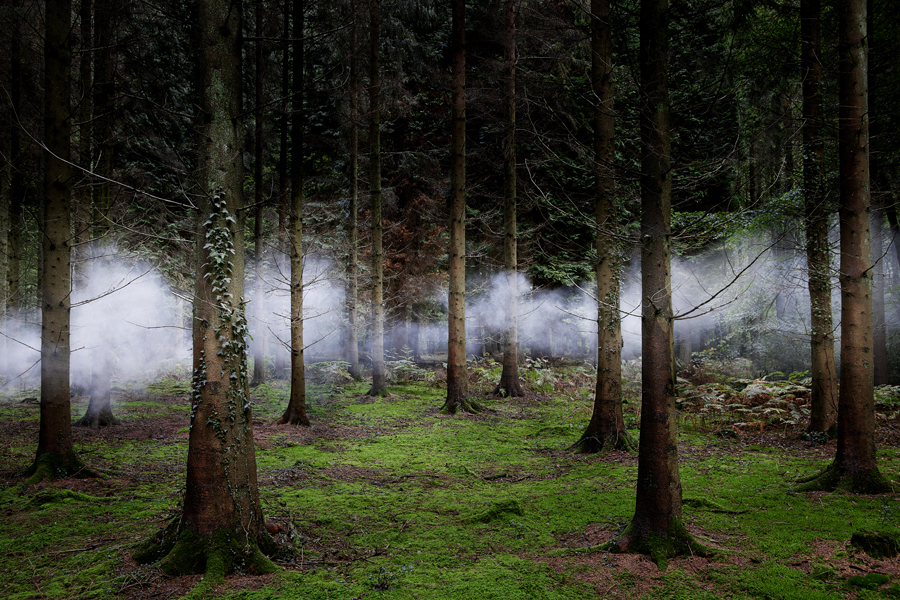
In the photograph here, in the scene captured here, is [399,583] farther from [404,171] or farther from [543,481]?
[404,171]

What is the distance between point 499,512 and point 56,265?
627 cm

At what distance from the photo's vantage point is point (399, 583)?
3707 millimetres

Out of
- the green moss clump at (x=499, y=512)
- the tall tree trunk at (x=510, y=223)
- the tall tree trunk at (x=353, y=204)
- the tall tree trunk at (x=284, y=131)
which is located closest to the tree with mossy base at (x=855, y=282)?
the green moss clump at (x=499, y=512)

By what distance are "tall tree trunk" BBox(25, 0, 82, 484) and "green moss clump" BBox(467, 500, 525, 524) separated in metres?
5.22

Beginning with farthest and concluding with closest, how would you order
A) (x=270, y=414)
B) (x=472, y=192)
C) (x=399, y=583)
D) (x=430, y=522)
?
(x=472, y=192), (x=270, y=414), (x=430, y=522), (x=399, y=583)

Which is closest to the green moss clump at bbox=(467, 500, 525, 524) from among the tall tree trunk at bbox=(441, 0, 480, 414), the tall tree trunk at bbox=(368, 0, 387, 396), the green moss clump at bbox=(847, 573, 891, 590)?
the green moss clump at bbox=(847, 573, 891, 590)

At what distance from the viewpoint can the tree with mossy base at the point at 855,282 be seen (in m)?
5.43

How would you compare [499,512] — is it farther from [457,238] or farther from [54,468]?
[457,238]

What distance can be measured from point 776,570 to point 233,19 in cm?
613

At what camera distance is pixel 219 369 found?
394cm

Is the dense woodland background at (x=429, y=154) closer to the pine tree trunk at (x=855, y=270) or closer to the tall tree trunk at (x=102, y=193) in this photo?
the tall tree trunk at (x=102, y=193)

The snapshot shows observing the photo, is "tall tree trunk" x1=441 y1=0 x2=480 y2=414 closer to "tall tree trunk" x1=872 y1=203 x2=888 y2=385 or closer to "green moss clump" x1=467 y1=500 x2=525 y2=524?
"green moss clump" x1=467 y1=500 x2=525 y2=524

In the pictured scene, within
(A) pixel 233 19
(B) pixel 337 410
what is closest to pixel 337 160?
(B) pixel 337 410

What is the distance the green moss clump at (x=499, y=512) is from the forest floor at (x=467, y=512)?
0.01 meters
